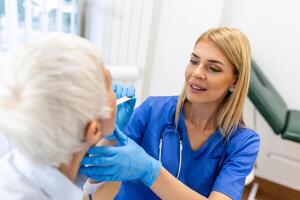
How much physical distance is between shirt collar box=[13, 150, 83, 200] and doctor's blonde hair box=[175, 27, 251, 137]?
2.02ft

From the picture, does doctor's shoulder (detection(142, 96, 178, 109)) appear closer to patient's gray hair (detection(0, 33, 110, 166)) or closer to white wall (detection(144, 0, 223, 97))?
patient's gray hair (detection(0, 33, 110, 166))

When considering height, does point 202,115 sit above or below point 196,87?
below

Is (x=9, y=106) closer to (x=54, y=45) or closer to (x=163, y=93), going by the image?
(x=54, y=45)

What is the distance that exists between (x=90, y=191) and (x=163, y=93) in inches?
53.8

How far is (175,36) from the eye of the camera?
2.11 m

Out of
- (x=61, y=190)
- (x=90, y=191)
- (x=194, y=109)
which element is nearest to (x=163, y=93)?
(x=194, y=109)

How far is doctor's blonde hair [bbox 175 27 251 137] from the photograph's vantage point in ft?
3.52

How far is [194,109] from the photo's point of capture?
1225 mm

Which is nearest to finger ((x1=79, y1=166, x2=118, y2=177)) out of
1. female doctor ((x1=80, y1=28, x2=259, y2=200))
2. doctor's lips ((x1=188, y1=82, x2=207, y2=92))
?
female doctor ((x1=80, y1=28, x2=259, y2=200))

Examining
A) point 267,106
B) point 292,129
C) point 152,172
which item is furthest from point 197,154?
point 292,129

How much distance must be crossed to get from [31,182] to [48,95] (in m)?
0.23

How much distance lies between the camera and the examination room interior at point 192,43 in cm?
192

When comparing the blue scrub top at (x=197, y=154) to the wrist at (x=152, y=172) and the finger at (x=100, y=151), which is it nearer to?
the wrist at (x=152, y=172)

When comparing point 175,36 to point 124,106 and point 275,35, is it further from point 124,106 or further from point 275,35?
point 124,106
